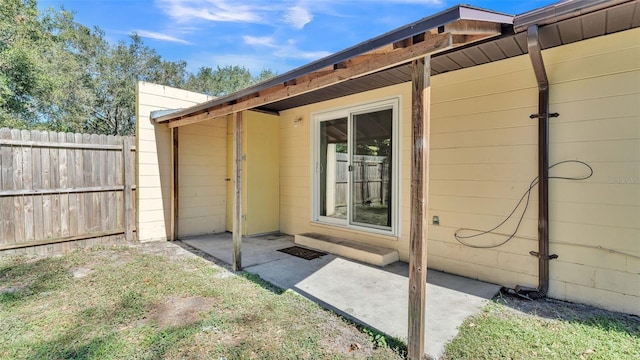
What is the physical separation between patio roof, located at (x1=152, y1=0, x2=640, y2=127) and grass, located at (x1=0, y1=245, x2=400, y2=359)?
6.67 ft

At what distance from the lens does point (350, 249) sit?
166 inches

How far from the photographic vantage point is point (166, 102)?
5.21 m

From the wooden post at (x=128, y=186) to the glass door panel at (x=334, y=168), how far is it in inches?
126

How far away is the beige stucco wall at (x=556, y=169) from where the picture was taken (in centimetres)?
255

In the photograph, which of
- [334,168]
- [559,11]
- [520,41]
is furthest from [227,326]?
[520,41]

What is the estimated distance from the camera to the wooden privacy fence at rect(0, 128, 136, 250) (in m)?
3.93

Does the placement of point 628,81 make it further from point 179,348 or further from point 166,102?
point 166,102

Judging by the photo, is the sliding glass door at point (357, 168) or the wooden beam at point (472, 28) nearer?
the wooden beam at point (472, 28)

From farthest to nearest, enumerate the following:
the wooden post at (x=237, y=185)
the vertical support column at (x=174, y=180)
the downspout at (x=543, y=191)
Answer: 1. the vertical support column at (x=174, y=180)
2. the wooden post at (x=237, y=185)
3. the downspout at (x=543, y=191)

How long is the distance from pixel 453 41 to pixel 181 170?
495cm

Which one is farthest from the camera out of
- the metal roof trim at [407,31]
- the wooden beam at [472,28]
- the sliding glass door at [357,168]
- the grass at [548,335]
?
the sliding glass door at [357,168]

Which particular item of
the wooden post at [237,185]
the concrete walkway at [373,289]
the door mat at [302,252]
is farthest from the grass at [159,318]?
the door mat at [302,252]

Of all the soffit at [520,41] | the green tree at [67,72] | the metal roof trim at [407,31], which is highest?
the green tree at [67,72]

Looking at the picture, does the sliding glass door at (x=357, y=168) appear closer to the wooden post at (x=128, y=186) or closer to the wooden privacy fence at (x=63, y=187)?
the wooden post at (x=128, y=186)
